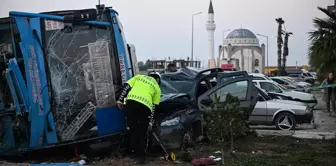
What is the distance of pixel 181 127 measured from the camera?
28.0 ft

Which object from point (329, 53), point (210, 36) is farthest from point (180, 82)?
point (210, 36)

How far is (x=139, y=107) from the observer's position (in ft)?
25.4

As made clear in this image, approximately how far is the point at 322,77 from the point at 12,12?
1793cm

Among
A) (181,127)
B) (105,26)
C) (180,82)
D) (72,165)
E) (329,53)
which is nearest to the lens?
(72,165)

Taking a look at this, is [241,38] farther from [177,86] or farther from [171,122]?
[171,122]

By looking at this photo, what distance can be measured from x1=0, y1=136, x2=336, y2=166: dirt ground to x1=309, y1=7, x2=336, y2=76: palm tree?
8.42m

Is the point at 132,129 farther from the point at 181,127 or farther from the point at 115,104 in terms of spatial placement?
the point at 181,127

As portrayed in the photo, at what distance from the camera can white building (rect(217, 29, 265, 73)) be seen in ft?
356

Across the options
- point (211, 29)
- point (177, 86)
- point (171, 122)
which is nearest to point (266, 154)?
point (171, 122)

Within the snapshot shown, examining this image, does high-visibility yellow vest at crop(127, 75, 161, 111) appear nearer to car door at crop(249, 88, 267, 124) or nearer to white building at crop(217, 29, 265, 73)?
car door at crop(249, 88, 267, 124)

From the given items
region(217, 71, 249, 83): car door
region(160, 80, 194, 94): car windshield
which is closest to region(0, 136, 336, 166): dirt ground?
region(217, 71, 249, 83): car door

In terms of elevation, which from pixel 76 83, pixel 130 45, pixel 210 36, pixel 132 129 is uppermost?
pixel 210 36

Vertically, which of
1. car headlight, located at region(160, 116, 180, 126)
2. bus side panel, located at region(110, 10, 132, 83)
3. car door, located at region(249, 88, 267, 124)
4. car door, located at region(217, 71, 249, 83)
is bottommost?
car door, located at region(249, 88, 267, 124)

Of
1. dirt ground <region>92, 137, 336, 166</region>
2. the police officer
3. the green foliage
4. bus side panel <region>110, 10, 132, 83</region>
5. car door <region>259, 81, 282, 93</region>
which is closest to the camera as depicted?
dirt ground <region>92, 137, 336, 166</region>
